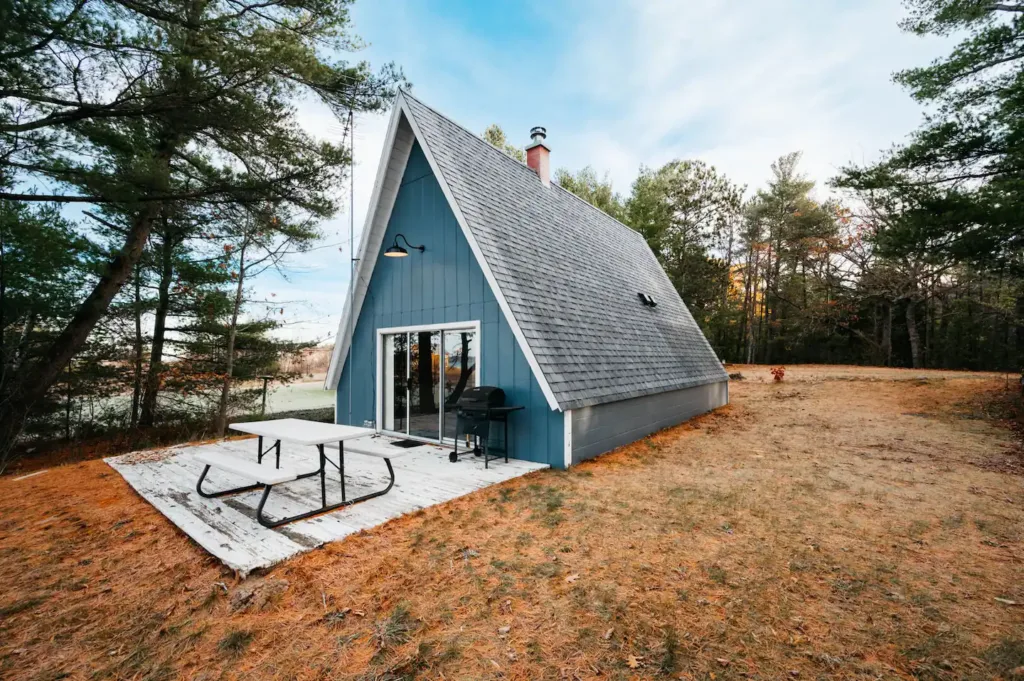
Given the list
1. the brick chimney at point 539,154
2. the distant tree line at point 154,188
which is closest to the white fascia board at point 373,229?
the distant tree line at point 154,188

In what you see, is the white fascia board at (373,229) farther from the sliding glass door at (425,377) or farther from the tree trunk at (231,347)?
the tree trunk at (231,347)

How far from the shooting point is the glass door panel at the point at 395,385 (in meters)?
7.62

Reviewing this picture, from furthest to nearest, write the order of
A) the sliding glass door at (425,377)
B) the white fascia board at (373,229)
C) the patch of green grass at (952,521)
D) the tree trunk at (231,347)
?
the tree trunk at (231,347)
the white fascia board at (373,229)
the sliding glass door at (425,377)
the patch of green grass at (952,521)

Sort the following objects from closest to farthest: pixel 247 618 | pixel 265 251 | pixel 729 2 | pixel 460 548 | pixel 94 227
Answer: pixel 247 618 < pixel 460 548 < pixel 729 2 < pixel 94 227 < pixel 265 251

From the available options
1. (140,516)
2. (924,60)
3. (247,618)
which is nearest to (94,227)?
(140,516)

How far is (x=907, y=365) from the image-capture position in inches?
902

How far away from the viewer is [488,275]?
586 centimetres

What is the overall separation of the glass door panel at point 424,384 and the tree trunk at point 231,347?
20.7 feet

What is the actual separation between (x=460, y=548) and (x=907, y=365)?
1189 inches

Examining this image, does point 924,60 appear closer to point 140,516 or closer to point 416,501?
point 416,501

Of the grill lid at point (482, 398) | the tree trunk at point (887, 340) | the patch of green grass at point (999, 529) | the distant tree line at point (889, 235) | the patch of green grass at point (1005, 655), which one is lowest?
the patch of green grass at point (999, 529)

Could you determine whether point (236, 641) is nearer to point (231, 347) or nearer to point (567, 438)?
point (567, 438)

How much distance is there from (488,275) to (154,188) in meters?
4.44

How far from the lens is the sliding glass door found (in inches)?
266
